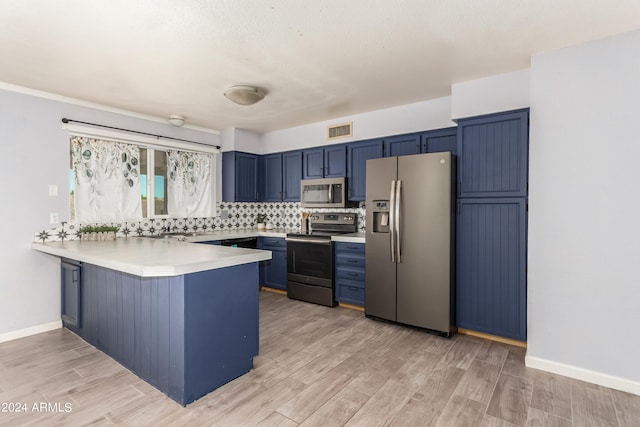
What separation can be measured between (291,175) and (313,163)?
465mm

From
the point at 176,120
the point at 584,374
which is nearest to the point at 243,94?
the point at 176,120

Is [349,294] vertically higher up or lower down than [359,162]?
lower down

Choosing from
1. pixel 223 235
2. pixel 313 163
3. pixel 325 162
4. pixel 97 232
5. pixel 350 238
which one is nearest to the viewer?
pixel 97 232

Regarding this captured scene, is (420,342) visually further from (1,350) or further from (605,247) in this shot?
(1,350)

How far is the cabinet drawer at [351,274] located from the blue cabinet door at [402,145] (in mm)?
1461

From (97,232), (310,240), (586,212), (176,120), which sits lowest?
(310,240)

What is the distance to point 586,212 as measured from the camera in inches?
94.0

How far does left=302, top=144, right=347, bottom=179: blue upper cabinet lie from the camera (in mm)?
4395

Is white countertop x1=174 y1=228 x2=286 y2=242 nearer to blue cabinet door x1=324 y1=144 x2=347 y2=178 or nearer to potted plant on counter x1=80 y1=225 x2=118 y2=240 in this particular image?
potted plant on counter x1=80 y1=225 x2=118 y2=240

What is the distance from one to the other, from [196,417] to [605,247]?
296cm

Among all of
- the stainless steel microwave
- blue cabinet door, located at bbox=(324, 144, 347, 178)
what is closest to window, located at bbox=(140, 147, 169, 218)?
the stainless steel microwave

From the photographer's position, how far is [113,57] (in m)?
2.58

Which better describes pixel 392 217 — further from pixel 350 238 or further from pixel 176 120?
pixel 176 120

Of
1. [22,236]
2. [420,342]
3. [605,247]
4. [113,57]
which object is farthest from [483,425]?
[22,236]
